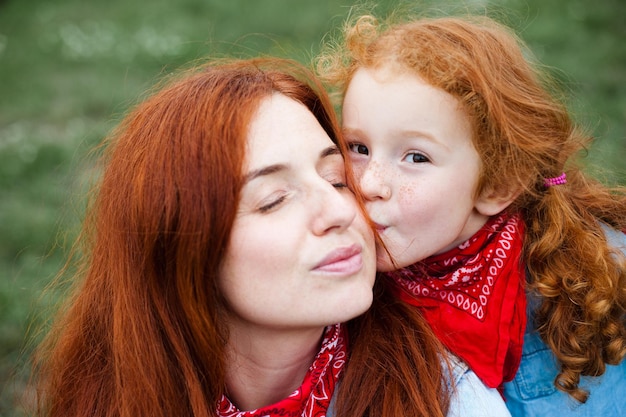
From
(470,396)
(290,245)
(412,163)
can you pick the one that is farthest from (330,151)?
(470,396)

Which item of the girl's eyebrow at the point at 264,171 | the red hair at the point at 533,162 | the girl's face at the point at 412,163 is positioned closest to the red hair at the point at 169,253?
the girl's eyebrow at the point at 264,171

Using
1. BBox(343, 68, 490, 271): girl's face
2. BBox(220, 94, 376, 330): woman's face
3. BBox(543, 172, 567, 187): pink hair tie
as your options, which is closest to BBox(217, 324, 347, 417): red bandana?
BBox(220, 94, 376, 330): woman's face

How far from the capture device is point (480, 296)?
2660 mm

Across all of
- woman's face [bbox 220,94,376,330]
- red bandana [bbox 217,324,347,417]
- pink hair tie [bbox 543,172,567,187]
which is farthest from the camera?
pink hair tie [bbox 543,172,567,187]

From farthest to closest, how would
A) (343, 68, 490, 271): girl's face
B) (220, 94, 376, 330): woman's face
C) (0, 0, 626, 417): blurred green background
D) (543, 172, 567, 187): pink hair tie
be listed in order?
(0, 0, 626, 417): blurred green background → (543, 172, 567, 187): pink hair tie → (343, 68, 490, 271): girl's face → (220, 94, 376, 330): woman's face

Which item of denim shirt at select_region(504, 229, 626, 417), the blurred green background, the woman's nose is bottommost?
the blurred green background

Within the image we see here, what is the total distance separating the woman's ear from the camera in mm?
2760

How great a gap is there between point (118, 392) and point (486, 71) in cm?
169

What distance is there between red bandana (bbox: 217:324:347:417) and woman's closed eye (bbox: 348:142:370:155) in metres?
0.66

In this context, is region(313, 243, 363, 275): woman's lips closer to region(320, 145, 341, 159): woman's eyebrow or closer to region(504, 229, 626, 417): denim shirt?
region(320, 145, 341, 159): woman's eyebrow

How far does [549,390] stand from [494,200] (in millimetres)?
733

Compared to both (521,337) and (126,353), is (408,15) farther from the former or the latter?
(126,353)

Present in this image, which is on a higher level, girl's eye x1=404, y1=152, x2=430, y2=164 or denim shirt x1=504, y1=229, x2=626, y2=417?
girl's eye x1=404, y1=152, x2=430, y2=164

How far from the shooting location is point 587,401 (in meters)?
2.75
